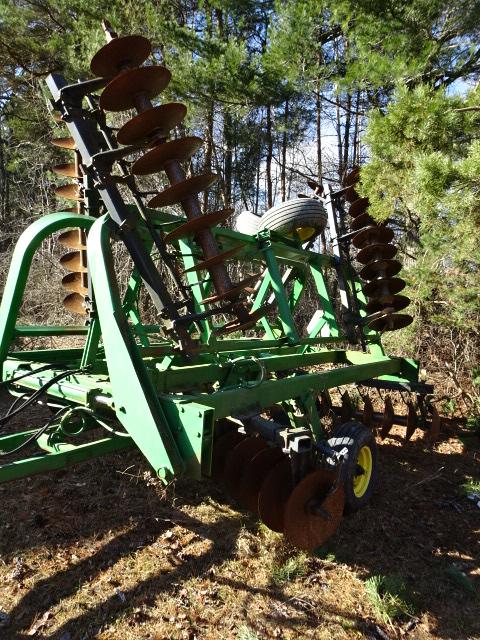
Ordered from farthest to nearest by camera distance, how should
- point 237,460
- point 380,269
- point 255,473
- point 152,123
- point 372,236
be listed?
point 372,236
point 380,269
point 237,460
point 255,473
point 152,123

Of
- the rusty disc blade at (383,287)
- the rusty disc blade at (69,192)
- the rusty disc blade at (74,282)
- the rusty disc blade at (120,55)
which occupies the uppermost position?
the rusty disc blade at (120,55)

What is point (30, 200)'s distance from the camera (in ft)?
38.7

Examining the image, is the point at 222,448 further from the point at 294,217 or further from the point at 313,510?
the point at 294,217

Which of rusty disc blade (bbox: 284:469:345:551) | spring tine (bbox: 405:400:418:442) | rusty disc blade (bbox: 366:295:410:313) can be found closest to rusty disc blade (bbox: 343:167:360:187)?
rusty disc blade (bbox: 366:295:410:313)

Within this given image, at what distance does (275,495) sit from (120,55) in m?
2.67

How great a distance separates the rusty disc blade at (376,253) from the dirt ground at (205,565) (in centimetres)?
221

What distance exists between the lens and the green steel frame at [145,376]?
7.07 feet

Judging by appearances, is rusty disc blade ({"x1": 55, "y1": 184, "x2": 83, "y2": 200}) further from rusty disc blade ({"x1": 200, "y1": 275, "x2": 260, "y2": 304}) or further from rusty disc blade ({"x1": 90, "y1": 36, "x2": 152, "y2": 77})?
rusty disc blade ({"x1": 200, "y1": 275, "x2": 260, "y2": 304})

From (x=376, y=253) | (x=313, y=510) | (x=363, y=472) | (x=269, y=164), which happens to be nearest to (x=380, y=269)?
(x=376, y=253)

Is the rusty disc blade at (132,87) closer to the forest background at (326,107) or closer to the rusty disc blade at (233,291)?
the rusty disc blade at (233,291)

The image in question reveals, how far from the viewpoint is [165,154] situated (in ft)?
8.24

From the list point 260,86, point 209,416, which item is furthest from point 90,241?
point 260,86

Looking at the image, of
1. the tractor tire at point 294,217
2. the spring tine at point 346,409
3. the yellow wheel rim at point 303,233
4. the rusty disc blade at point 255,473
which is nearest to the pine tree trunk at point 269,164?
the yellow wheel rim at point 303,233

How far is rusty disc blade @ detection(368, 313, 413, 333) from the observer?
4.65 metres
